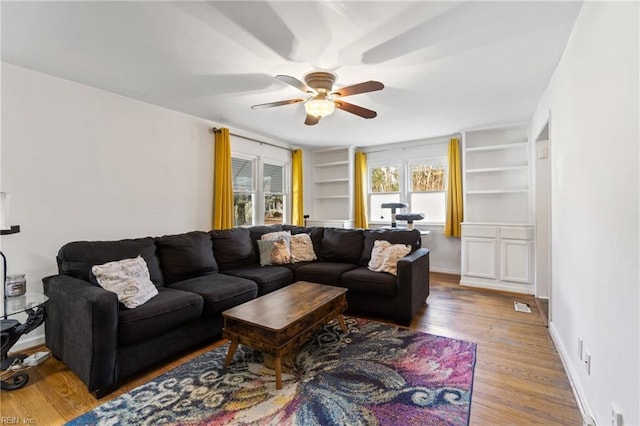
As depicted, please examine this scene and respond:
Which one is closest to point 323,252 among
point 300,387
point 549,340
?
point 300,387

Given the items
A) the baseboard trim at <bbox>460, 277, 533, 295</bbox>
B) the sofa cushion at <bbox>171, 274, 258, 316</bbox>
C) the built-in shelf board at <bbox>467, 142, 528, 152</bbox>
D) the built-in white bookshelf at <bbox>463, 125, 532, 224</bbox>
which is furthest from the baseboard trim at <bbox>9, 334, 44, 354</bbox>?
the built-in shelf board at <bbox>467, 142, 528, 152</bbox>

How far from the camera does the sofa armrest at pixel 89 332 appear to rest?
1.84 meters

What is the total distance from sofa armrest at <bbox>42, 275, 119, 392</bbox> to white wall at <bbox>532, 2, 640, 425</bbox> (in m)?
2.70

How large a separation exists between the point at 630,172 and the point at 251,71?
8.53 feet

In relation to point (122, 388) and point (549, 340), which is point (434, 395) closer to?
point (549, 340)

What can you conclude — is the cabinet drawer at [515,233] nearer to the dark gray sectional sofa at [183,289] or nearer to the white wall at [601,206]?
the dark gray sectional sofa at [183,289]

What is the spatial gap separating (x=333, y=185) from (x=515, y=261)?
3546 millimetres

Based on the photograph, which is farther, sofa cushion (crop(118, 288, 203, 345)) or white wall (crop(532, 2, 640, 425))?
sofa cushion (crop(118, 288, 203, 345))

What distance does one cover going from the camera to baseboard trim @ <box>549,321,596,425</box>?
1580 mm

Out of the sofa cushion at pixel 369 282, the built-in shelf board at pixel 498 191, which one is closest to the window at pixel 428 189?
the built-in shelf board at pixel 498 191

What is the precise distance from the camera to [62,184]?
272 cm

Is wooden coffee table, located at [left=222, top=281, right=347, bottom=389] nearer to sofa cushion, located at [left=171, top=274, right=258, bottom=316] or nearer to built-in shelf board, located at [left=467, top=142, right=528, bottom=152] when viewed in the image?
sofa cushion, located at [left=171, top=274, right=258, bottom=316]

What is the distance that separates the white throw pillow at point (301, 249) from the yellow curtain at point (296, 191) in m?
1.54

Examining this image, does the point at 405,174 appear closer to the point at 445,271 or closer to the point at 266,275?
the point at 445,271
